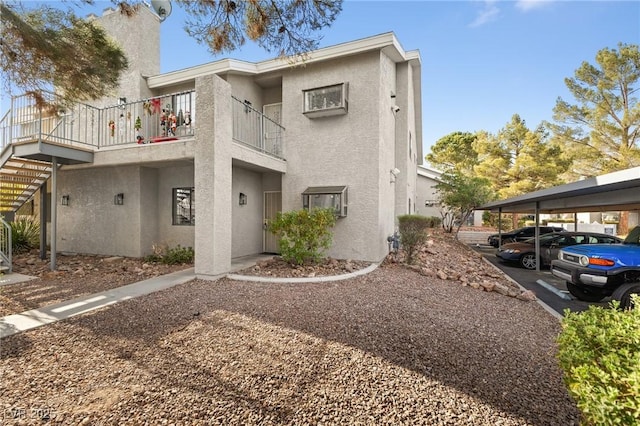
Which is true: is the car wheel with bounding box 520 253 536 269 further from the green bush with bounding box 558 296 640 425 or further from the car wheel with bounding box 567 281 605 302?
the green bush with bounding box 558 296 640 425

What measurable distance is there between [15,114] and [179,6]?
7.59 m

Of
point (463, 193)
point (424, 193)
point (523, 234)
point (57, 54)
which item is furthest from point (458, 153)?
point (57, 54)

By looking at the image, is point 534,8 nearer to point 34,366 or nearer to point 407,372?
point 407,372

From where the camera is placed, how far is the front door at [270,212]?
1127cm

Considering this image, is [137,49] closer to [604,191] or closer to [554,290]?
[604,191]

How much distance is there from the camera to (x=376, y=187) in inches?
365

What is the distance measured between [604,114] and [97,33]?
26502mm

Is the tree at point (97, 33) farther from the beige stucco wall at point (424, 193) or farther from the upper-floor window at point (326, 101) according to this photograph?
the beige stucco wall at point (424, 193)

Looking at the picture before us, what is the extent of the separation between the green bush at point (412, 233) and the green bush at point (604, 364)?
666cm

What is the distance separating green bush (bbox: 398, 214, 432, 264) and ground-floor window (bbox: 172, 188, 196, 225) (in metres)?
7.30

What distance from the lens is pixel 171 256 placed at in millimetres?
9211

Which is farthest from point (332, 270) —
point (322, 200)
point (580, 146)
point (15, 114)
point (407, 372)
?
point (580, 146)

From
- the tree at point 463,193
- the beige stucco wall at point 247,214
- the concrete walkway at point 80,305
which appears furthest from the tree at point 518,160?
the concrete walkway at point 80,305

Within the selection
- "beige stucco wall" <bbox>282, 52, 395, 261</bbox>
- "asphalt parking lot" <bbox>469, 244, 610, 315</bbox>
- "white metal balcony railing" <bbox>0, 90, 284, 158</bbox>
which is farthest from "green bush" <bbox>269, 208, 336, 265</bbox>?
"asphalt parking lot" <bbox>469, 244, 610, 315</bbox>
